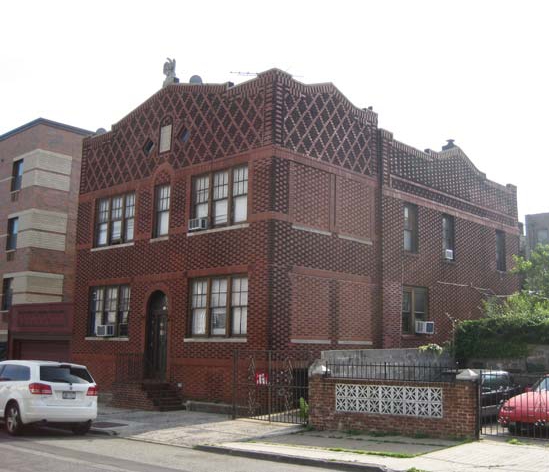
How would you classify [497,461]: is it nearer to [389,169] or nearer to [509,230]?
[389,169]

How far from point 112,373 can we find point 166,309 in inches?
136

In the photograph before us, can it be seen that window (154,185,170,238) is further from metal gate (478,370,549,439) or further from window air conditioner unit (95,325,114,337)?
metal gate (478,370,549,439)

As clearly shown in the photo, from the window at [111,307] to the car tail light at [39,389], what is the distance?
964 centimetres

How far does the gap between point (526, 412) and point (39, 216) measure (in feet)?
86.4

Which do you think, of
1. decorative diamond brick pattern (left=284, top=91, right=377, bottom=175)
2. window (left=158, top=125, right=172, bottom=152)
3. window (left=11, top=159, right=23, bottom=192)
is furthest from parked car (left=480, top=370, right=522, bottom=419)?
window (left=11, top=159, right=23, bottom=192)

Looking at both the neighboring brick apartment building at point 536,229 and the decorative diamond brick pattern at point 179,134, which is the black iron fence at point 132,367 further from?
the neighboring brick apartment building at point 536,229

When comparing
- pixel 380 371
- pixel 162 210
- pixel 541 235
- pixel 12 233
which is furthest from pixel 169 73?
pixel 541 235

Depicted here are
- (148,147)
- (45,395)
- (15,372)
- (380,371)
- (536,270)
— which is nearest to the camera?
(45,395)

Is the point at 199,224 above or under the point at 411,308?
above

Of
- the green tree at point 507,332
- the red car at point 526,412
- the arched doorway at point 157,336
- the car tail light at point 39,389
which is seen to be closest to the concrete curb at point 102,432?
the car tail light at point 39,389

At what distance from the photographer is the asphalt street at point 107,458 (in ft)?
→ 35.0

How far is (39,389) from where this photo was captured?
1450cm

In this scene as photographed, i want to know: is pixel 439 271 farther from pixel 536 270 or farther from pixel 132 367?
pixel 132 367

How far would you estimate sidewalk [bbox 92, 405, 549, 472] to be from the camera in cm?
1123
